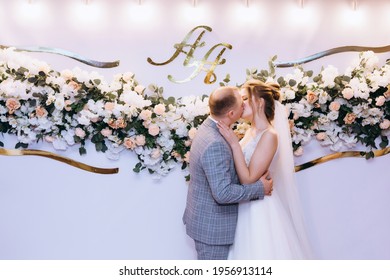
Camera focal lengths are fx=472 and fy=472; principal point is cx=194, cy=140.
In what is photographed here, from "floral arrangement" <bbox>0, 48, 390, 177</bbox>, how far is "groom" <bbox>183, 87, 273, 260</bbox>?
0.48 m

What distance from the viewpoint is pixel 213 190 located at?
282 cm

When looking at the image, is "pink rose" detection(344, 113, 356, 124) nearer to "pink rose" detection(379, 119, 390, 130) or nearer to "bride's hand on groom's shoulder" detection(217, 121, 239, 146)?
"pink rose" detection(379, 119, 390, 130)

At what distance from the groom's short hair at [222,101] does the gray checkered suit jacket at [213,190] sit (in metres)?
0.08

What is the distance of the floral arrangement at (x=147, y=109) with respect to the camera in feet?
11.2

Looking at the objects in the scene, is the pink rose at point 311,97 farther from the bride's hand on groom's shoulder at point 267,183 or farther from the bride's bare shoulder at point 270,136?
the bride's hand on groom's shoulder at point 267,183

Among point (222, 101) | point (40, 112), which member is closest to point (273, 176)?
point (222, 101)

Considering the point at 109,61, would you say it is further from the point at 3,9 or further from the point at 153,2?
the point at 3,9

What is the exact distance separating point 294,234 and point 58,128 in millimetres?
1859

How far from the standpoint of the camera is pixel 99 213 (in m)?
3.65

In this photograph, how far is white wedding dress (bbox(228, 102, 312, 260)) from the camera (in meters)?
2.92

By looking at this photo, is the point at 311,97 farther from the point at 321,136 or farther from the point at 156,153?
the point at 156,153

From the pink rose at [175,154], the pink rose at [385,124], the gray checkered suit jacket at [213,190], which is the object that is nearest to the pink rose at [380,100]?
the pink rose at [385,124]
